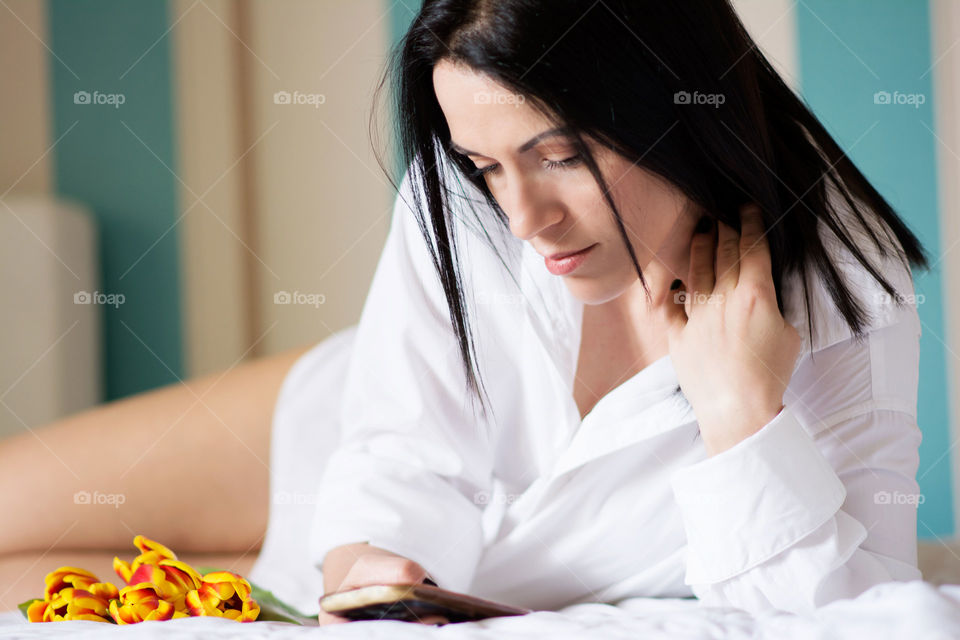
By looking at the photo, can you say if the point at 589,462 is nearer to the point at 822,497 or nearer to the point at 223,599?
the point at 822,497

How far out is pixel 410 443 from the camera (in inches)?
32.5

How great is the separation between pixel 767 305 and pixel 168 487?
82cm

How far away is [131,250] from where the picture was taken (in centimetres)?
184

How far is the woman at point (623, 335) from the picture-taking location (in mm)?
634

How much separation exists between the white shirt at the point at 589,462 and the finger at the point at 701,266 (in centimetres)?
8

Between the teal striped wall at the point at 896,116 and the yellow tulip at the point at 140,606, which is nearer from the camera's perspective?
the yellow tulip at the point at 140,606
